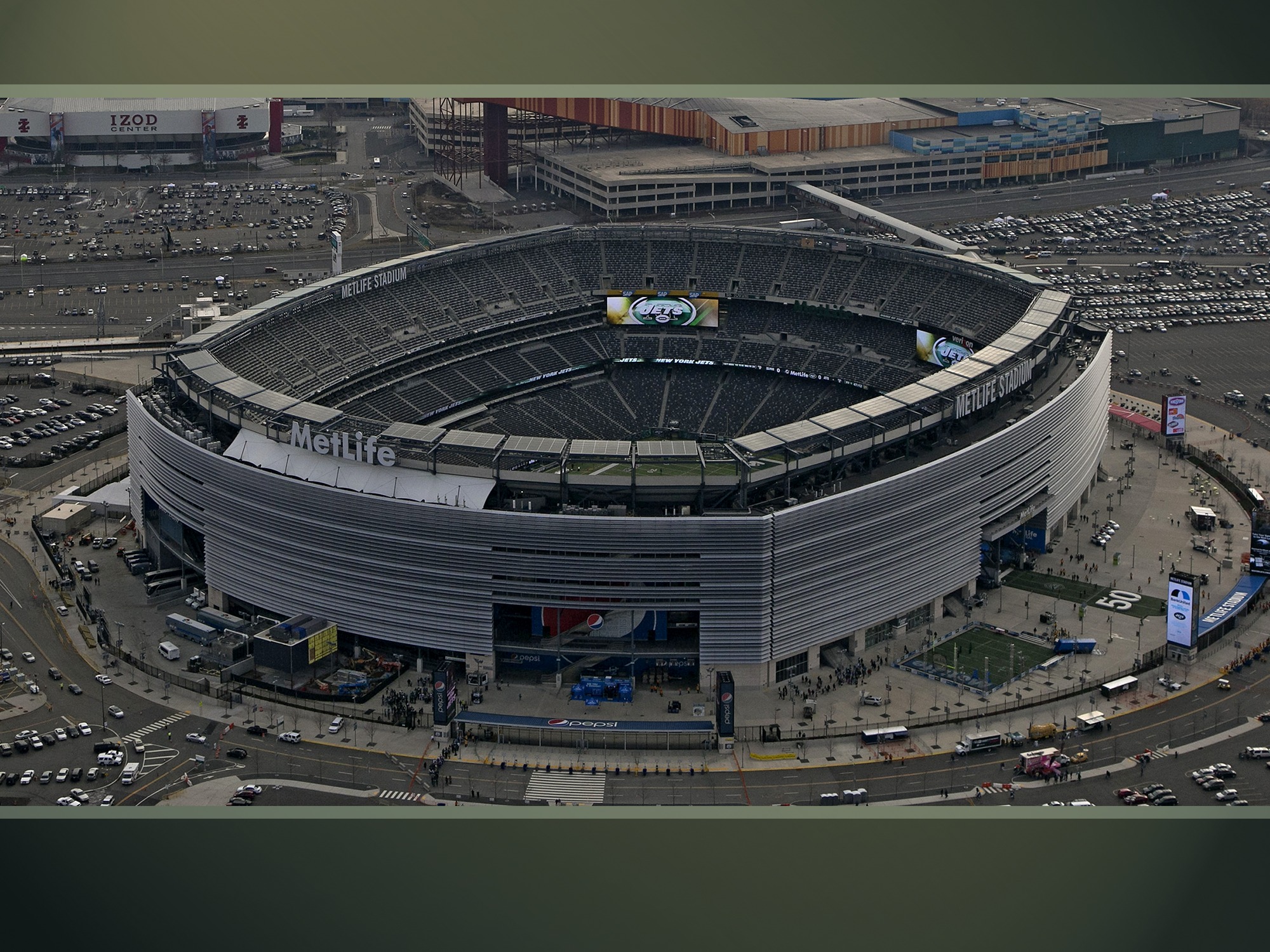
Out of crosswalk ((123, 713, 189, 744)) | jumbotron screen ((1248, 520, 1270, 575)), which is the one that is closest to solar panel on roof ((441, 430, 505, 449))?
crosswalk ((123, 713, 189, 744))

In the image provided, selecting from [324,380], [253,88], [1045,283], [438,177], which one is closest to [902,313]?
[1045,283]

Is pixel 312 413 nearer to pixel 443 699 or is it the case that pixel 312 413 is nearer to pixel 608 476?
pixel 608 476

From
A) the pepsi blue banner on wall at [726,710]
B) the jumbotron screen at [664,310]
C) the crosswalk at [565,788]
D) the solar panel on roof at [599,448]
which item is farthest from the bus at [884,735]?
the jumbotron screen at [664,310]

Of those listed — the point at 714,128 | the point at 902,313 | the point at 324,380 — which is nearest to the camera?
the point at 324,380

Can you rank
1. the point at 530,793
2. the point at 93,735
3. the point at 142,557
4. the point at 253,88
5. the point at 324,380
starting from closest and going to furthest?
the point at 253,88 → the point at 530,793 → the point at 93,735 → the point at 142,557 → the point at 324,380

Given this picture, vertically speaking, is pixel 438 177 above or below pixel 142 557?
above

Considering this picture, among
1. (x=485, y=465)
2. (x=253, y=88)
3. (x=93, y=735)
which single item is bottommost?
(x=93, y=735)

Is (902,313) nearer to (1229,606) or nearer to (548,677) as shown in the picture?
(1229,606)

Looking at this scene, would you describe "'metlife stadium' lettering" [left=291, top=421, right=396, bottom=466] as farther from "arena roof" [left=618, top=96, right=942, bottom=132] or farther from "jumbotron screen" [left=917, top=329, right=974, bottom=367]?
"arena roof" [left=618, top=96, right=942, bottom=132]
